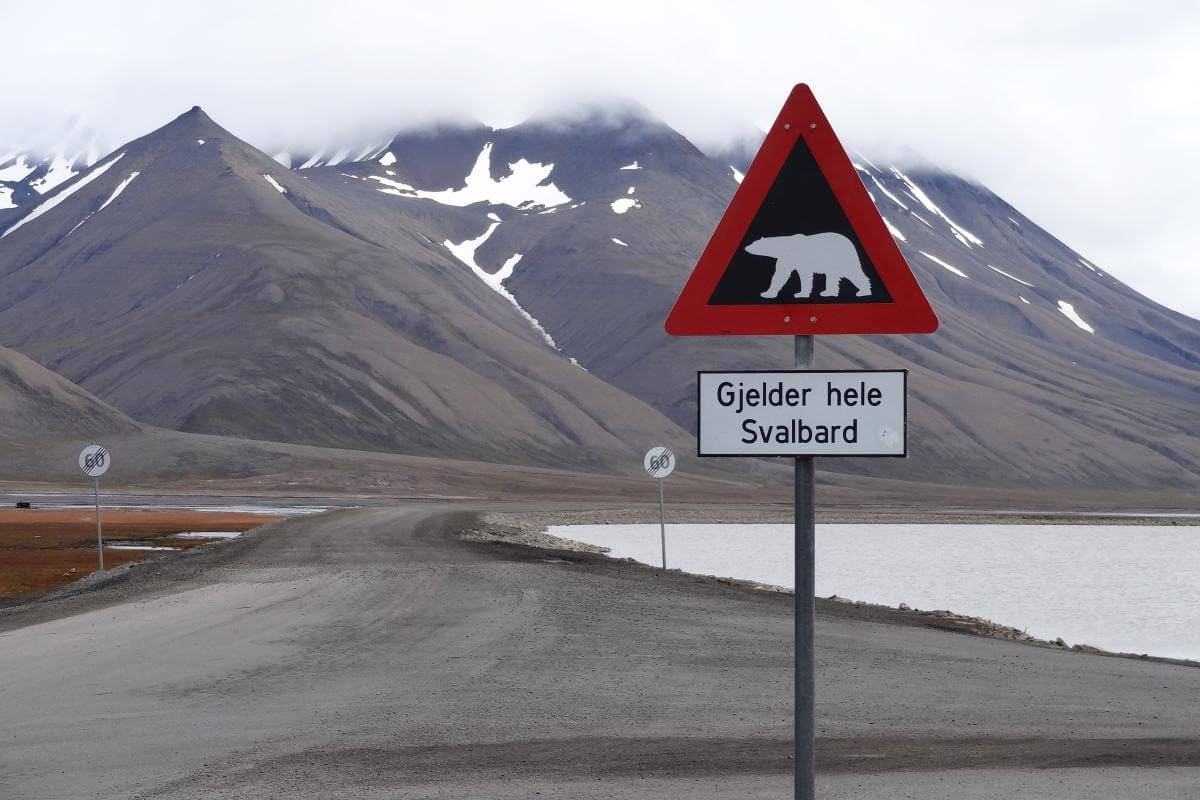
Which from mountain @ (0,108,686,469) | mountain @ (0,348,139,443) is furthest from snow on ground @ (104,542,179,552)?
mountain @ (0,108,686,469)

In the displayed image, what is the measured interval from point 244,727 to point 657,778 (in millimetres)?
3811

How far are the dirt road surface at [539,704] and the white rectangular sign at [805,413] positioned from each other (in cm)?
400

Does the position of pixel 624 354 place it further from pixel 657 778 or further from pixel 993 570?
pixel 657 778

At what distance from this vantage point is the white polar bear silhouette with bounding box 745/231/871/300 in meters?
5.90

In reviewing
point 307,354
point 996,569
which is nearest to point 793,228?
point 996,569

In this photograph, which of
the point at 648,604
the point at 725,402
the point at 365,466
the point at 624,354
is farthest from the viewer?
the point at 624,354

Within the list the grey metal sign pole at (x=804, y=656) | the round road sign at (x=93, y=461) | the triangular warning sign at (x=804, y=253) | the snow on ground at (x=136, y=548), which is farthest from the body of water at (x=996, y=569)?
the grey metal sign pole at (x=804, y=656)

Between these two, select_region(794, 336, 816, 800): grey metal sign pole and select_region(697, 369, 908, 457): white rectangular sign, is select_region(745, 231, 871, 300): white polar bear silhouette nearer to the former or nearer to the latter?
select_region(697, 369, 908, 457): white rectangular sign

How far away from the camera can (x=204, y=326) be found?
171 metres

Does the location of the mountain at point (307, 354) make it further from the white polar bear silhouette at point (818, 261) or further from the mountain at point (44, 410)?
the white polar bear silhouette at point (818, 261)

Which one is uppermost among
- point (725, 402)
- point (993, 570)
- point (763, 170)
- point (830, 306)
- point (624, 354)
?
point (624, 354)

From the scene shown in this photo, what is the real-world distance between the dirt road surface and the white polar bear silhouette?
14.1 feet

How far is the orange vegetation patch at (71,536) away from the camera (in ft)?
109

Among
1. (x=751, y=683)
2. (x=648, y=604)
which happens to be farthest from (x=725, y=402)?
(x=648, y=604)
